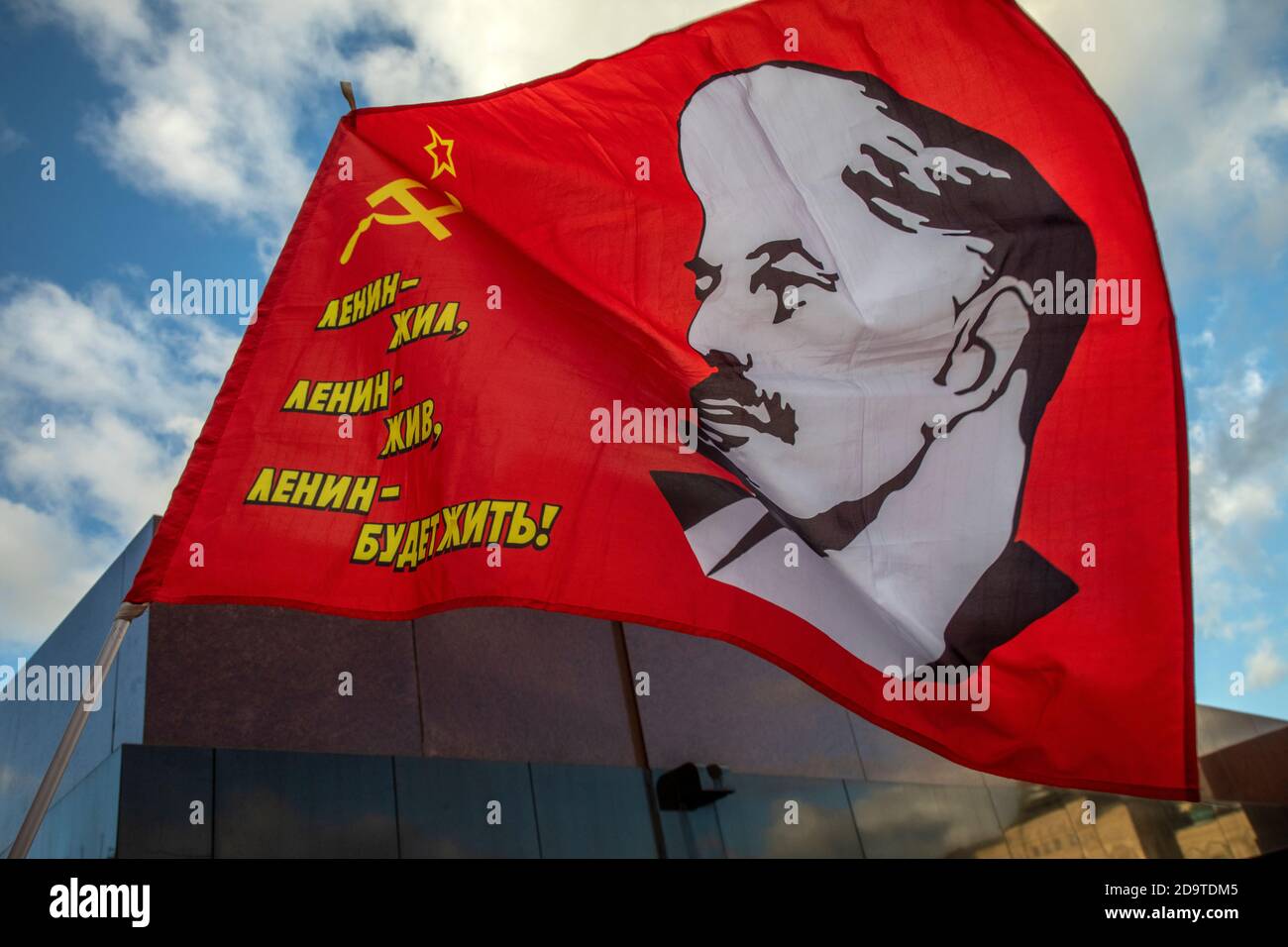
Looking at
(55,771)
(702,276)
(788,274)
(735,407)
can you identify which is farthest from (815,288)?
(55,771)

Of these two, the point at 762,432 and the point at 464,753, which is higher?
the point at 762,432

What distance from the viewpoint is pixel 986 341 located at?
5.72 m

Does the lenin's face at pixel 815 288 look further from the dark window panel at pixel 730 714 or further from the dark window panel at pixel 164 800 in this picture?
the dark window panel at pixel 730 714

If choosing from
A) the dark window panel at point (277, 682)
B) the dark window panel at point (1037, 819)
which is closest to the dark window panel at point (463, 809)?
A: the dark window panel at point (277, 682)

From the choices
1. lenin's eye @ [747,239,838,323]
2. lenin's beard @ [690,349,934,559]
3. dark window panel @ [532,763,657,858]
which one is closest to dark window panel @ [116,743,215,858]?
dark window panel @ [532,763,657,858]

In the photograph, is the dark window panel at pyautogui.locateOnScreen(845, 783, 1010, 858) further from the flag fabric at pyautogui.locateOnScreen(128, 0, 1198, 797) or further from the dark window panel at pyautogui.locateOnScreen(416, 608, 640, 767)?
the flag fabric at pyautogui.locateOnScreen(128, 0, 1198, 797)

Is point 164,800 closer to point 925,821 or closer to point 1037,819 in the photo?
point 925,821

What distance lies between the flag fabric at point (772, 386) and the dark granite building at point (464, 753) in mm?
2026

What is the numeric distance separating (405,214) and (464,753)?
3.45m

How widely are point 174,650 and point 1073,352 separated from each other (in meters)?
5.21

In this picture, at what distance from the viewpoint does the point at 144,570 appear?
4918 millimetres
